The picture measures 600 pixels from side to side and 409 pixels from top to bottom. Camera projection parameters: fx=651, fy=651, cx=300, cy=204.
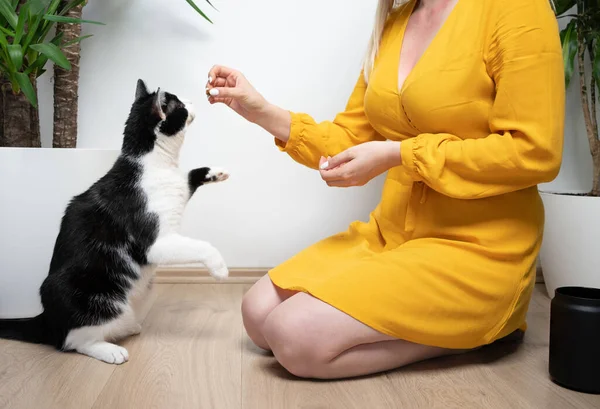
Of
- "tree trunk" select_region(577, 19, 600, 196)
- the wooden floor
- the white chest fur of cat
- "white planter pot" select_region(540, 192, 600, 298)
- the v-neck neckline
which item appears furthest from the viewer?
"tree trunk" select_region(577, 19, 600, 196)

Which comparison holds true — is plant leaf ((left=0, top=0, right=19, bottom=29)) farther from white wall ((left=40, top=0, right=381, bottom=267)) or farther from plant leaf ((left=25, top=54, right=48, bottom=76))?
white wall ((left=40, top=0, right=381, bottom=267))

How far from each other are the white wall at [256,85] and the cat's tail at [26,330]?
2.14ft

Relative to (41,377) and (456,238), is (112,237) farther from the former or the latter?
(456,238)

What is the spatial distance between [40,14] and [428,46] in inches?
36.4

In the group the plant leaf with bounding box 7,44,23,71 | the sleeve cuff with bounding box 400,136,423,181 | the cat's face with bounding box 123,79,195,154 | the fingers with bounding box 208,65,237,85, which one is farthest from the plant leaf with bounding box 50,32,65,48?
the sleeve cuff with bounding box 400,136,423,181

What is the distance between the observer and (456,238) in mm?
1361

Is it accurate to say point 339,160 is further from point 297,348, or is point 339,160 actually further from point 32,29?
point 32,29

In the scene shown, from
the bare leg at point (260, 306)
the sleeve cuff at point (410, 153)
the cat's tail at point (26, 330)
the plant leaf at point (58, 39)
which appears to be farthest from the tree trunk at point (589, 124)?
the cat's tail at point (26, 330)

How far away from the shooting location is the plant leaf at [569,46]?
1.88 meters

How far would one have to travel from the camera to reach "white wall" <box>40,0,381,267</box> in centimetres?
194

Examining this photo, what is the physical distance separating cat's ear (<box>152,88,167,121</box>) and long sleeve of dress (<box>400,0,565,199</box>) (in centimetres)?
56

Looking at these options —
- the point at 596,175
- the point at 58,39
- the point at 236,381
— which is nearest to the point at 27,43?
the point at 58,39

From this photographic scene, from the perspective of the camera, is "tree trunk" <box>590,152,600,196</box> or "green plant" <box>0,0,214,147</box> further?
"tree trunk" <box>590,152,600,196</box>

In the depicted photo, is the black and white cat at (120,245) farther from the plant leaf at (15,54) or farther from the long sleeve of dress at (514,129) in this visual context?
the long sleeve of dress at (514,129)
